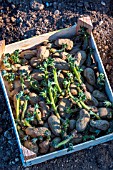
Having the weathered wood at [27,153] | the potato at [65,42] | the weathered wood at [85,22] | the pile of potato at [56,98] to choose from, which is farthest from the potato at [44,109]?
→ the weathered wood at [85,22]

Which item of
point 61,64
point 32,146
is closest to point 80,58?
point 61,64

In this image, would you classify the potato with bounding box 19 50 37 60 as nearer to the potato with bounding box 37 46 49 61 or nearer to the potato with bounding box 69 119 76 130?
the potato with bounding box 37 46 49 61

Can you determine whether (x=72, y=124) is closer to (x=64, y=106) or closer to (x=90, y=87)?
(x=64, y=106)

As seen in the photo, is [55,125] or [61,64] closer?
[55,125]

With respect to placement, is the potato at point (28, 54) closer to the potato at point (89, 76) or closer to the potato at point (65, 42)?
the potato at point (65, 42)

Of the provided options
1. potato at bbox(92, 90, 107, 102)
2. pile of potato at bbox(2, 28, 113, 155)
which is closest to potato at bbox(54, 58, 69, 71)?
pile of potato at bbox(2, 28, 113, 155)

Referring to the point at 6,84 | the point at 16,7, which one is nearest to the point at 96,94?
the point at 6,84

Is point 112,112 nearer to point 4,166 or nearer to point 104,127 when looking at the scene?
point 104,127
